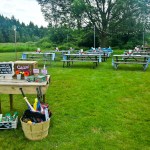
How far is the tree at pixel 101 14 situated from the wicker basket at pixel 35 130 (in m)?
13.5

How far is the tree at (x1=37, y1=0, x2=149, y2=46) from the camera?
15898 mm

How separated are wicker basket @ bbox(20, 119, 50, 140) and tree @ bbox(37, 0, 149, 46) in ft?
44.3

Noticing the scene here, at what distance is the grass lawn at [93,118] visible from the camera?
2.84 meters

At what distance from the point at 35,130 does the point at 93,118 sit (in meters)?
1.07

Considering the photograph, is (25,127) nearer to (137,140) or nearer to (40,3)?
(137,140)

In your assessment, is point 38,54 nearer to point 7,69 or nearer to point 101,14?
point 101,14

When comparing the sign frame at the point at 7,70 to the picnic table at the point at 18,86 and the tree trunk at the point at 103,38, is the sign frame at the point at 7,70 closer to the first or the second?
the picnic table at the point at 18,86

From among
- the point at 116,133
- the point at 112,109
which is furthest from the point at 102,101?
the point at 116,133

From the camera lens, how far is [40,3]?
1781 cm

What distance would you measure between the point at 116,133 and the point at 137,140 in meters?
0.30

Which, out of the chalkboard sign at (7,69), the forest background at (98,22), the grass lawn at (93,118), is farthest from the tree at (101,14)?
the chalkboard sign at (7,69)

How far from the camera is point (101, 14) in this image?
17156mm

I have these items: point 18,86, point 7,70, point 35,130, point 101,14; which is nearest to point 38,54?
point 101,14

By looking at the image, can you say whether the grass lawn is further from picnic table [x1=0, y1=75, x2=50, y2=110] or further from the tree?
the tree
